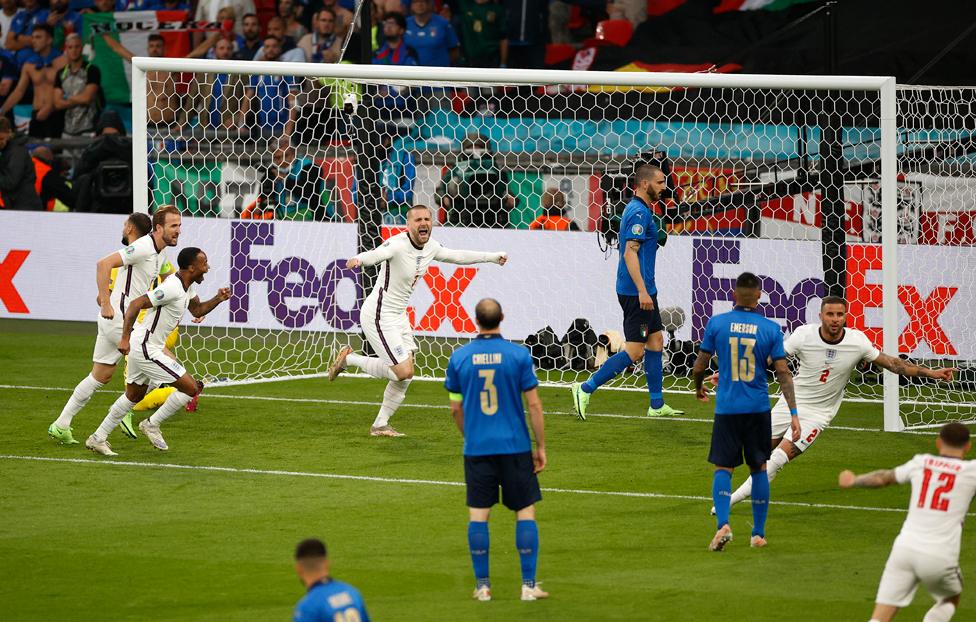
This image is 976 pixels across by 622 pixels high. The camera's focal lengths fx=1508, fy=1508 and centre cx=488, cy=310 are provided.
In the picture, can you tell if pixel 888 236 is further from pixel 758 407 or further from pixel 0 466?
pixel 0 466

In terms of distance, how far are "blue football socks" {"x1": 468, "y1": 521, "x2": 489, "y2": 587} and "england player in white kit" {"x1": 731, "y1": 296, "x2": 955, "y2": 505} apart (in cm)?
267

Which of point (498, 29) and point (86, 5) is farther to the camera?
point (86, 5)

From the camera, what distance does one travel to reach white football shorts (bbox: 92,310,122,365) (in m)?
12.6

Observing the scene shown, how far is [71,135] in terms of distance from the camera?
77.2 feet

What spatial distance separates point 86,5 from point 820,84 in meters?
15.7

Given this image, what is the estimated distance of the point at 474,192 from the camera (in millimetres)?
18141

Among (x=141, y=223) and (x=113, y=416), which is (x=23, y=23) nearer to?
(x=141, y=223)

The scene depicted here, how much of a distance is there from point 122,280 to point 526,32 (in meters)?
11.0

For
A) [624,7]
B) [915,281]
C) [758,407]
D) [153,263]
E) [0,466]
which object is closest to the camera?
[758,407]

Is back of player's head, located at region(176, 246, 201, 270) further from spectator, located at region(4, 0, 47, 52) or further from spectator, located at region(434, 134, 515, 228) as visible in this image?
spectator, located at region(4, 0, 47, 52)

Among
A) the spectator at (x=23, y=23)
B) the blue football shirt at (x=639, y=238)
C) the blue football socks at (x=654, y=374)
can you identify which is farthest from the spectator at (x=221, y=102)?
the blue football socks at (x=654, y=374)

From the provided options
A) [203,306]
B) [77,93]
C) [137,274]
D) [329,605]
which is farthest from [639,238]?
[77,93]

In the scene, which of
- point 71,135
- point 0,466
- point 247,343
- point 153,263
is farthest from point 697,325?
point 71,135

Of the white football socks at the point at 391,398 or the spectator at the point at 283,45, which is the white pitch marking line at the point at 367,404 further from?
the spectator at the point at 283,45
